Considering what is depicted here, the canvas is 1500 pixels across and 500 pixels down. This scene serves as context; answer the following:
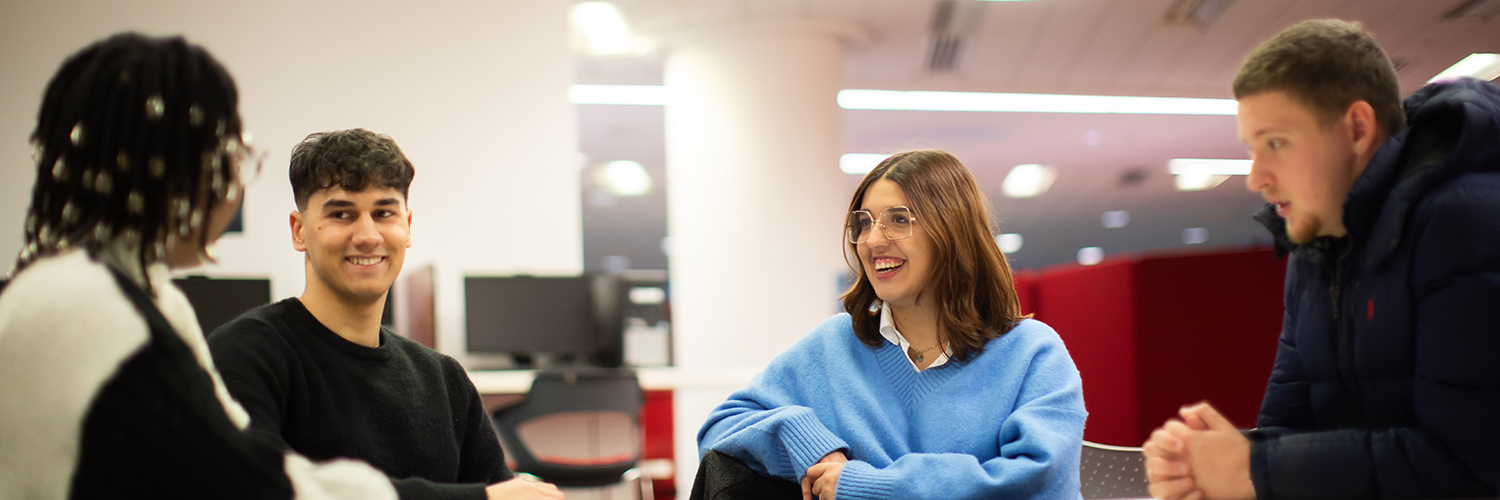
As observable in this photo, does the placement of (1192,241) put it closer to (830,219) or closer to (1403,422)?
(830,219)

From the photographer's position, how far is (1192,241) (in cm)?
1097

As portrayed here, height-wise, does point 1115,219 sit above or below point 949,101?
below

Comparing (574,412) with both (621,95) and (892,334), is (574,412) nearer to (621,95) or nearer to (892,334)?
(892,334)

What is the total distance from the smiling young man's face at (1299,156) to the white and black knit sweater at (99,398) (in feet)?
3.46

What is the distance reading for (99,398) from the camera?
2.17ft

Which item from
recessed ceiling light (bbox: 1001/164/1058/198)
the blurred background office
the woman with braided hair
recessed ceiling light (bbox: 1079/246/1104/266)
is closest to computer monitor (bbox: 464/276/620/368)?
the blurred background office

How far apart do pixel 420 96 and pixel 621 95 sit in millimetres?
2058

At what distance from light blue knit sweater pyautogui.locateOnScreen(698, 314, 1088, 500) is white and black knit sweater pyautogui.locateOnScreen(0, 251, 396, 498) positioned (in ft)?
2.33

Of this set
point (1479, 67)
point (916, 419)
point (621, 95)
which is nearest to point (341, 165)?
point (916, 419)

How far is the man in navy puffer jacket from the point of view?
855mm

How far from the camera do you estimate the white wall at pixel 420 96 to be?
3.35m

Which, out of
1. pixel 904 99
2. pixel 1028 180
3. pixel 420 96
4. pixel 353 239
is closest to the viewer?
pixel 353 239

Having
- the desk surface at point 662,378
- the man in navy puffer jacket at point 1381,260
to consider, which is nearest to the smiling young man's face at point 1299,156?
the man in navy puffer jacket at point 1381,260

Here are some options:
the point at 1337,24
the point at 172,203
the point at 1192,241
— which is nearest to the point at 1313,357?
the point at 1337,24
